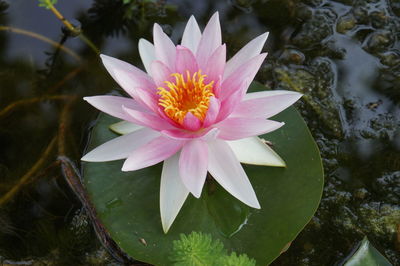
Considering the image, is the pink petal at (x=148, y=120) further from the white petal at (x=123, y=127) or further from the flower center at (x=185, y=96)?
the white petal at (x=123, y=127)

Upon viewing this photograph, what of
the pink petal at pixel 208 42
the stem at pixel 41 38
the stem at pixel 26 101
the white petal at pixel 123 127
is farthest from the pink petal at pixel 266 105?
the stem at pixel 41 38

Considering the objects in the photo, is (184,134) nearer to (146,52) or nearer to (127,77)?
(127,77)

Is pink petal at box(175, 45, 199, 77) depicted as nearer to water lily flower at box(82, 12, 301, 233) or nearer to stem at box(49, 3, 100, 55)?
water lily flower at box(82, 12, 301, 233)

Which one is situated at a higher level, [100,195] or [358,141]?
[100,195]

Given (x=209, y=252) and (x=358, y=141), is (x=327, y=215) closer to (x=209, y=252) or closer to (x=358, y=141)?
(x=358, y=141)

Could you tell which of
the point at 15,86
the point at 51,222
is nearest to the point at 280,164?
the point at 51,222

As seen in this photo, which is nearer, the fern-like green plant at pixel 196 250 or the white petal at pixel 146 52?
the fern-like green plant at pixel 196 250
